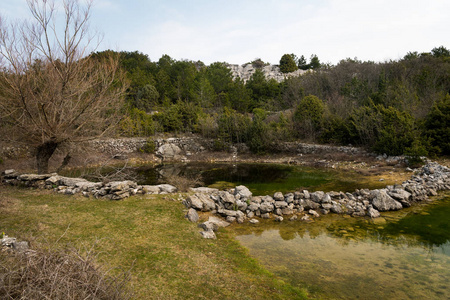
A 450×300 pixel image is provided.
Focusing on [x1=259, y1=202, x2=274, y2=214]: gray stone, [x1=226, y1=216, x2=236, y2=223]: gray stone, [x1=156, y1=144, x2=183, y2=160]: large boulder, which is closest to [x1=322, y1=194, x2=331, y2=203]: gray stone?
[x1=259, y1=202, x2=274, y2=214]: gray stone

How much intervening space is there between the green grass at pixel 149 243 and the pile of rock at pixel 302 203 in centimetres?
134

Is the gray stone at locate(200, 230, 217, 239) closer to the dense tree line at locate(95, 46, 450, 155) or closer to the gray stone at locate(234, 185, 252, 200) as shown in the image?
the gray stone at locate(234, 185, 252, 200)

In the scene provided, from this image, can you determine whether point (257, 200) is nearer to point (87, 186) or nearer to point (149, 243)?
point (149, 243)

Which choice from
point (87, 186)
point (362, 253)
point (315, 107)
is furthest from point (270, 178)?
point (315, 107)

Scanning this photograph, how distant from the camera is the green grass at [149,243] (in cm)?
482

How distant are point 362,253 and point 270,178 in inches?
428

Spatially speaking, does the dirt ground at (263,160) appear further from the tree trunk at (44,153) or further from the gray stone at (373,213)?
the gray stone at (373,213)

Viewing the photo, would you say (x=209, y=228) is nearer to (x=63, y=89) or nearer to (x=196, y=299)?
(x=196, y=299)

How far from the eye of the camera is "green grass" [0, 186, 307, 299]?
Result: 482 centimetres

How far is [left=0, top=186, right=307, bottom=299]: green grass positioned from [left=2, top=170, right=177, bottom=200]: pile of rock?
0.51 m

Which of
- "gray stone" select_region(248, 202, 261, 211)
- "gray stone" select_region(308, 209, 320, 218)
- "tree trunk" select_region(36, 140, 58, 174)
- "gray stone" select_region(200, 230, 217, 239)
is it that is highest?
"tree trunk" select_region(36, 140, 58, 174)

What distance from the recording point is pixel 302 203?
10.5 m

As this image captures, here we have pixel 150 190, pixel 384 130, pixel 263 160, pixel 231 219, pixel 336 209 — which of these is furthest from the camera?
pixel 263 160

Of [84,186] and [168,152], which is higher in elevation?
[84,186]
